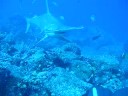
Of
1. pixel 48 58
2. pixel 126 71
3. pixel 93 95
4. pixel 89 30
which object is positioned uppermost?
pixel 89 30

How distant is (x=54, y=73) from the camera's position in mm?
6199

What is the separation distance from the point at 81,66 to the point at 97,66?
89cm

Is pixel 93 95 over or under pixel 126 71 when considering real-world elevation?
under

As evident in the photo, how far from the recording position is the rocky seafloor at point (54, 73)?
4.99 meters

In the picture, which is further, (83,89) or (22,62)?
(22,62)

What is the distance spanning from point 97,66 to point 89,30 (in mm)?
12879

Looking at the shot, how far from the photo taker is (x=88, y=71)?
22.6 ft

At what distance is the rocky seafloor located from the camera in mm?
4988

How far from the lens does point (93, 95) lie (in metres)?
5.12

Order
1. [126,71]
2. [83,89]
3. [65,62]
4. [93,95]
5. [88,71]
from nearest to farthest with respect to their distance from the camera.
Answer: [93,95] < [83,89] < [88,71] < [65,62] < [126,71]

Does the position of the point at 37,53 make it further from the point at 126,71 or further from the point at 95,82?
the point at 126,71

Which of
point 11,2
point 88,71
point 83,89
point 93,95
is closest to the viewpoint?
point 93,95

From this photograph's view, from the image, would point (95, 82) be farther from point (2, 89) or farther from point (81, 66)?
point (2, 89)

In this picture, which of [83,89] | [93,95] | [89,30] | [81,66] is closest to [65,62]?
[81,66]
